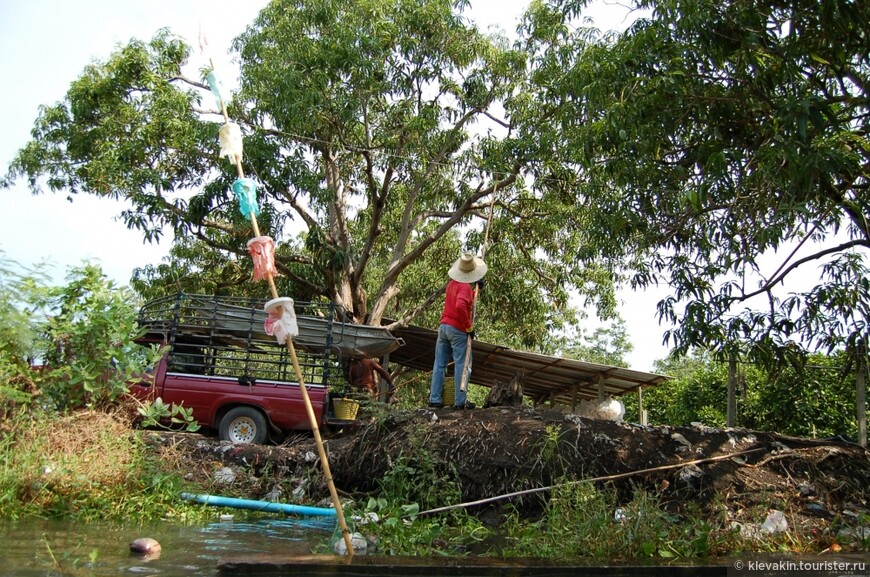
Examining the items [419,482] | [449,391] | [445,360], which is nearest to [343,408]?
[445,360]

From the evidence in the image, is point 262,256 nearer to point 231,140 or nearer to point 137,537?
point 231,140

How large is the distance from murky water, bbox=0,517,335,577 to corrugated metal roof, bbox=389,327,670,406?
27.9 feet

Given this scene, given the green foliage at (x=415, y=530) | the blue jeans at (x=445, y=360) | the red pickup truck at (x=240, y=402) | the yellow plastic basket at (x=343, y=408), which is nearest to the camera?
the green foliage at (x=415, y=530)

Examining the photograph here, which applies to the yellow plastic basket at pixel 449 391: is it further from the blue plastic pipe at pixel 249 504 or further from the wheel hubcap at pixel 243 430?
the blue plastic pipe at pixel 249 504

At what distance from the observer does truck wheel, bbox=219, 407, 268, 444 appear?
9.95 m

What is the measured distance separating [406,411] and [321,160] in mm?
10175

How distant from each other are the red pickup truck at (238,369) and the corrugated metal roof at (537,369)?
3.81 metres

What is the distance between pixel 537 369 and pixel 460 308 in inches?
292

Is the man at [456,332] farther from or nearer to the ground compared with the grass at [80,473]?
farther from the ground

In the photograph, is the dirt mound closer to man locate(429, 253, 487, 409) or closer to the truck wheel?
man locate(429, 253, 487, 409)

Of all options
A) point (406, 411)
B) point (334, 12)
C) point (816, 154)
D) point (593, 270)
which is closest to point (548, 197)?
point (593, 270)

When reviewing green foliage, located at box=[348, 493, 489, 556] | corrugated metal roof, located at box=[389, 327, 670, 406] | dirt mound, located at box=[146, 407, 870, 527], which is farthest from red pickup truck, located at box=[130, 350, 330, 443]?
corrugated metal roof, located at box=[389, 327, 670, 406]

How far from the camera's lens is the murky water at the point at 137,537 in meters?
4.11

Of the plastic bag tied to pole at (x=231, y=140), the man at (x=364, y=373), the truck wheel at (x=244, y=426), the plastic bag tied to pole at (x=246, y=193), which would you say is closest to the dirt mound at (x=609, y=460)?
the truck wheel at (x=244, y=426)
